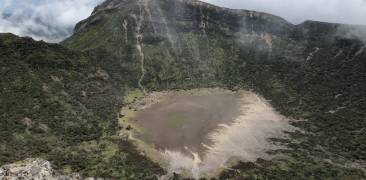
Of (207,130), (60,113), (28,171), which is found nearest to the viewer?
(28,171)

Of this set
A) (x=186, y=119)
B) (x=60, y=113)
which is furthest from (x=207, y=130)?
(x=60, y=113)

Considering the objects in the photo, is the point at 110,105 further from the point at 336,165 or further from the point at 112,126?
the point at 336,165

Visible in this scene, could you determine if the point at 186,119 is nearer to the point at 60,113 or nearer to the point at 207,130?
the point at 207,130

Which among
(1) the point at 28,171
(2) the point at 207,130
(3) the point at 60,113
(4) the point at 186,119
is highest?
(1) the point at 28,171

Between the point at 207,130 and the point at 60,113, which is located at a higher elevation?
the point at 60,113

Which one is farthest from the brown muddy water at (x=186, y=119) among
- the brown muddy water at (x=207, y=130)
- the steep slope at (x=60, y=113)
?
the steep slope at (x=60, y=113)

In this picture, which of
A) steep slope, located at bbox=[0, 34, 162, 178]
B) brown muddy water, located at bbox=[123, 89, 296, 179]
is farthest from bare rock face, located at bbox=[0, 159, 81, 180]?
brown muddy water, located at bbox=[123, 89, 296, 179]

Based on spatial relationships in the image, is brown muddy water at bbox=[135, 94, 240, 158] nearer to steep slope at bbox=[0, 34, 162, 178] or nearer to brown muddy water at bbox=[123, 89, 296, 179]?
brown muddy water at bbox=[123, 89, 296, 179]

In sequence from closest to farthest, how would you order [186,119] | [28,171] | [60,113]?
[28,171], [60,113], [186,119]

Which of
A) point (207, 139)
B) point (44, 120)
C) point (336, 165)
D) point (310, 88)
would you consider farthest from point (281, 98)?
point (44, 120)

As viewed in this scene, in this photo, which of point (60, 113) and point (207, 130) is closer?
point (60, 113)
